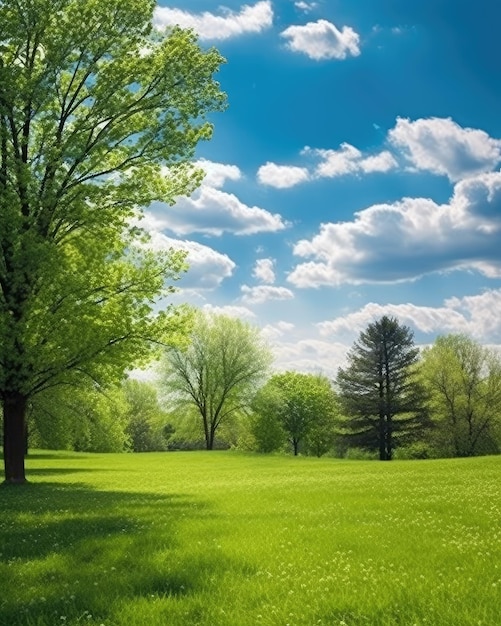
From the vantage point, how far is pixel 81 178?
1102 inches

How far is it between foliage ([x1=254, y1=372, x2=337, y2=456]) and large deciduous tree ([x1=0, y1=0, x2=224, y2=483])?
6528 cm

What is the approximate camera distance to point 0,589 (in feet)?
28.6

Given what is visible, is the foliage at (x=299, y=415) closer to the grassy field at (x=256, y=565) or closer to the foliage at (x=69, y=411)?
the foliage at (x=69, y=411)

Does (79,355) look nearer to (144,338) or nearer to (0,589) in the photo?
(144,338)

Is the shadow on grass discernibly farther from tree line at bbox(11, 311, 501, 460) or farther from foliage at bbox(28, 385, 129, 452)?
tree line at bbox(11, 311, 501, 460)

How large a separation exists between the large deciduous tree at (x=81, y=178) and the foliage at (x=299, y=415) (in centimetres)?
6528

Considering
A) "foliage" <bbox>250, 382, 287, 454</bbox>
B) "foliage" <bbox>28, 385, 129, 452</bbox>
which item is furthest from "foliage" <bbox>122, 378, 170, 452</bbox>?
"foliage" <bbox>28, 385, 129, 452</bbox>

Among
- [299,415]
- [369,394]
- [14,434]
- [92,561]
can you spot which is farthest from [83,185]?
[299,415]

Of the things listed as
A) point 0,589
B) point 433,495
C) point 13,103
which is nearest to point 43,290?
point 13,103

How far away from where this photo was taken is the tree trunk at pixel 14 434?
2839cm

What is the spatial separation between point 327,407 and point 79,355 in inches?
3219

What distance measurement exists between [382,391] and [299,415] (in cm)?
2091

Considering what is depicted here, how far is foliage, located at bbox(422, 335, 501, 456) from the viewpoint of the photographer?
278 feet

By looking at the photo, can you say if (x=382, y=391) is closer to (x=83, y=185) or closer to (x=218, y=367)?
(x=218, y=367)
